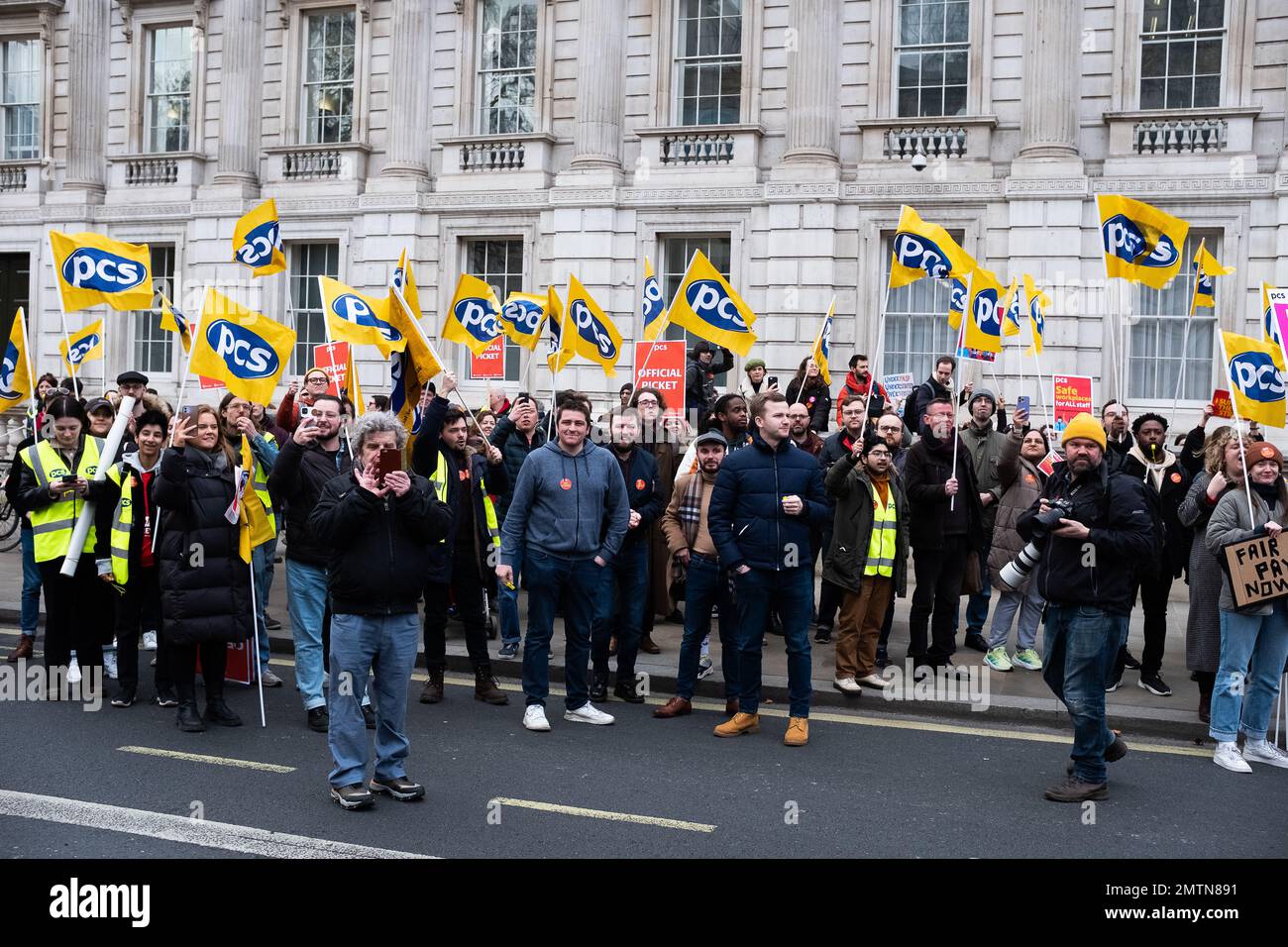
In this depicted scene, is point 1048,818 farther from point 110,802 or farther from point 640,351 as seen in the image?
point 640,351

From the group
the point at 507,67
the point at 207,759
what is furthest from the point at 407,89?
the point at 207,759

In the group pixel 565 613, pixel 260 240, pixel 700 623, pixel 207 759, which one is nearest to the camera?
pixel 207 759

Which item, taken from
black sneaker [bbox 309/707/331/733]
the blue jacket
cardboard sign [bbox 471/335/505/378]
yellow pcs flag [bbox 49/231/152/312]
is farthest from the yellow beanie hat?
cardboard sign [bbox 471/335/505/378]

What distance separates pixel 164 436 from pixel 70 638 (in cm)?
168

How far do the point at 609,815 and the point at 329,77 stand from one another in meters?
20.3

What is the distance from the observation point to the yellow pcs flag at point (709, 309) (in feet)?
41.0

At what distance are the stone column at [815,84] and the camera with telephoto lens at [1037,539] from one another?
1361cm

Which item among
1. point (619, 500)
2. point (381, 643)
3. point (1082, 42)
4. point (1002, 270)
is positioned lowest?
point (381, 643)

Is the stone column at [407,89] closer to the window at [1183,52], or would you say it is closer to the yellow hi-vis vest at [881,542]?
the window at [1183,52]

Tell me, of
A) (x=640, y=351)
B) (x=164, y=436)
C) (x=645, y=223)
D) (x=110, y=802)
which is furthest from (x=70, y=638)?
(x=645, y=223)

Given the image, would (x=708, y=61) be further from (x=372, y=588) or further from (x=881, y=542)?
(x=372, y=588)

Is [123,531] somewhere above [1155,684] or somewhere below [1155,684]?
above

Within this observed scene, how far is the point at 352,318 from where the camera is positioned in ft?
39.3

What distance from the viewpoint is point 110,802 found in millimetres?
6633
